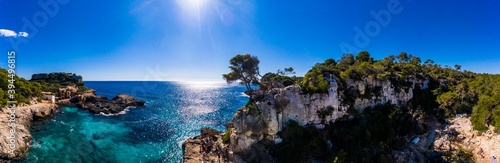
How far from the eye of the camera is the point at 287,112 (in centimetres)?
3075

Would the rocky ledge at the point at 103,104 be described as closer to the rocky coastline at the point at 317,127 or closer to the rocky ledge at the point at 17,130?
the rocky ledge at the point at 17,130

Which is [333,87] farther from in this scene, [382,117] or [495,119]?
[495,119]

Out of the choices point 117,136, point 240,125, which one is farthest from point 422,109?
point 117,136

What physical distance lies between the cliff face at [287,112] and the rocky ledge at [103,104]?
49.4 m

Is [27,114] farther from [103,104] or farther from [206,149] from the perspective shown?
[206,149]

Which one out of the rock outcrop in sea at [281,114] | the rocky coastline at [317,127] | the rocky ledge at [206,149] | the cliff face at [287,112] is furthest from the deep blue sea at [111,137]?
the cliff face at [287,112]

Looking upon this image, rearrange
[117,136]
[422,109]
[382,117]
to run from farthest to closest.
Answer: [117,136]
[422,109]
[382,117]

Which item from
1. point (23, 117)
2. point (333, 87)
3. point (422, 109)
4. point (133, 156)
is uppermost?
point (333, 87)

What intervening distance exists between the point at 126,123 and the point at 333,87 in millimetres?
45987

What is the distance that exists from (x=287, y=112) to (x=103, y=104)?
61.3 m

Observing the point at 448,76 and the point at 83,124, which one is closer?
the point at 448,76

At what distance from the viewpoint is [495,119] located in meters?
27.2

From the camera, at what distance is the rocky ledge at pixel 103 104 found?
211ft

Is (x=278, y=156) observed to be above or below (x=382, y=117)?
below
